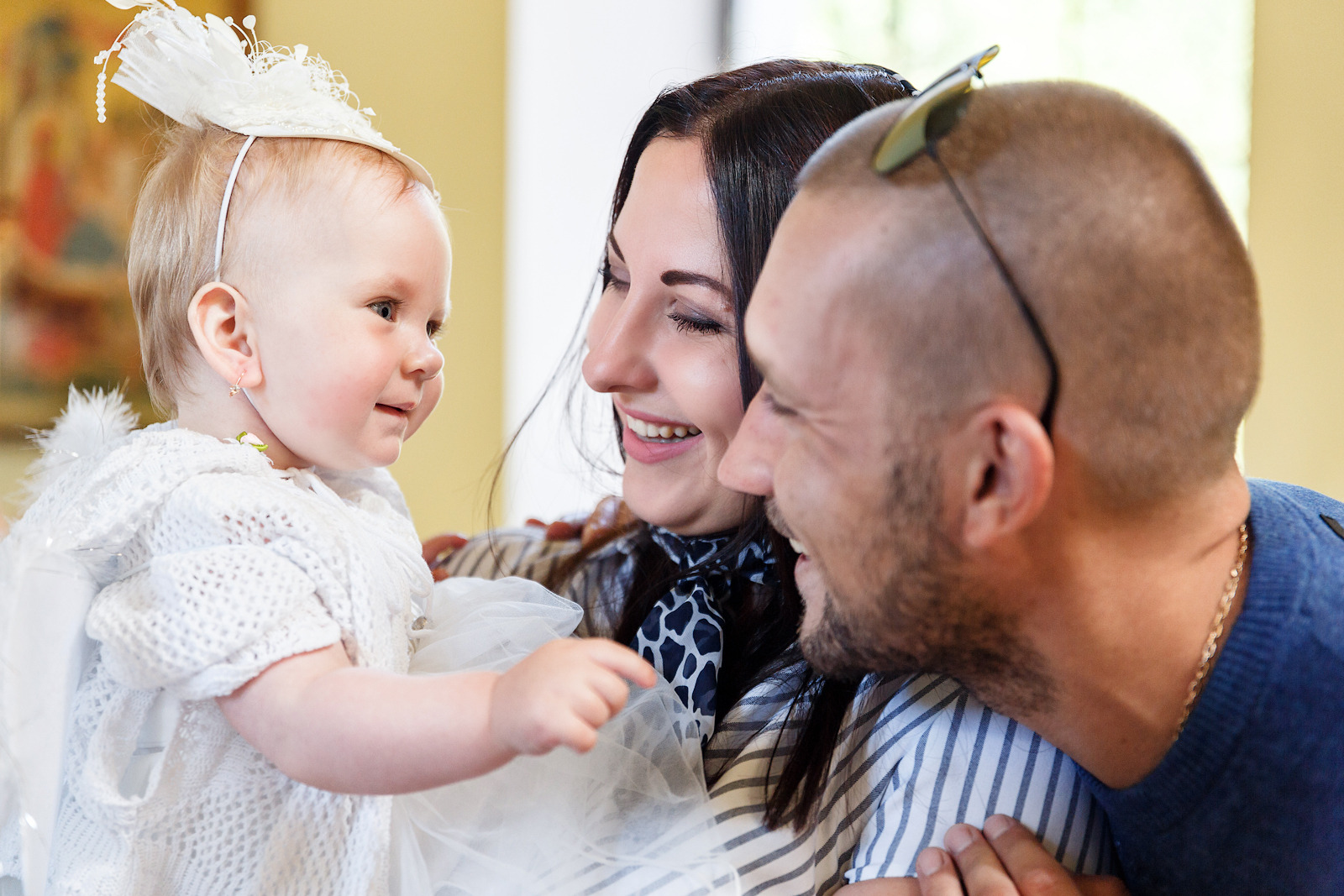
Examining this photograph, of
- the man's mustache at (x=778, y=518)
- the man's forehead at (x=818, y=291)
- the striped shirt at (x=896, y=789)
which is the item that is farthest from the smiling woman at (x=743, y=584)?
the man's forehead at (x=818, y=291)

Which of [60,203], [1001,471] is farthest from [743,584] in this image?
[60,203]

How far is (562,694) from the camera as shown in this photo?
0.76 m

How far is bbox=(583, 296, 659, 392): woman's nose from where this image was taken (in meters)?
1.31

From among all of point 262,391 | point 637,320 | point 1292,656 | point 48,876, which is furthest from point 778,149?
point 48,876

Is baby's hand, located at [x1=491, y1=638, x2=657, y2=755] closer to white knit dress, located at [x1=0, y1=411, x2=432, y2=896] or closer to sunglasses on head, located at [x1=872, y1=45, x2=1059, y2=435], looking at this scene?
white knit dress, located at [x1=0, y1=411, x2=432, y2=896]

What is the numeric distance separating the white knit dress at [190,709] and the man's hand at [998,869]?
52cm

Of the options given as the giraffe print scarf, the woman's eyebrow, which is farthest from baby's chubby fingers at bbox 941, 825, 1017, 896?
the woman's eyebrow

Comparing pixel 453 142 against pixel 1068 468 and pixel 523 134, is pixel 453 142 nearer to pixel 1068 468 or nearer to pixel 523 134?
pixel 523 134

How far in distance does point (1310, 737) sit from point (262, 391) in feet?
3.48

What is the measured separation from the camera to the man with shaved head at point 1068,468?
0.81m

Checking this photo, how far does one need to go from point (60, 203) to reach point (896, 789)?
265cm

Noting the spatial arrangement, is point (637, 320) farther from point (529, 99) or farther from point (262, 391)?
point (529, 99)

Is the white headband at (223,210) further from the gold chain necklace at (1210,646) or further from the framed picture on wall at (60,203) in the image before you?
the framed picture on wall at (60,203)

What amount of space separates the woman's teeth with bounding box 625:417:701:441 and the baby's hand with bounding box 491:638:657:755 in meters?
0.59
